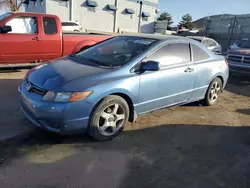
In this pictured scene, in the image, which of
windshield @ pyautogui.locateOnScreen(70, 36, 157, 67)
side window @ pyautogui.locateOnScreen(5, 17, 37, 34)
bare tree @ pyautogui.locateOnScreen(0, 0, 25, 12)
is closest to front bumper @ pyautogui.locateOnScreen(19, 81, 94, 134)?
windshield @ pyautogui.locateOnScreen(70, 36, 157, 67)

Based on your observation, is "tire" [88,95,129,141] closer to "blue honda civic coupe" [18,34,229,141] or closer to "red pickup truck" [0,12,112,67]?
"blue honda civic coupe" [18,34,229,141]

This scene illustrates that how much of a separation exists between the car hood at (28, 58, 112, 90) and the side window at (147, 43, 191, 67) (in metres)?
1.01

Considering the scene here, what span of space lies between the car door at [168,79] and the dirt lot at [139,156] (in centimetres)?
45

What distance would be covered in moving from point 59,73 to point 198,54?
288 centimetres

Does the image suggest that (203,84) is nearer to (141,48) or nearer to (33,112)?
(141,48)

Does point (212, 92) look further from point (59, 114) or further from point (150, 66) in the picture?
point (59, 114)

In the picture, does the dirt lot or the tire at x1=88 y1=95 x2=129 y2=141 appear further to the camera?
the tire at x1=88 y1=95 x2=129 y2=141

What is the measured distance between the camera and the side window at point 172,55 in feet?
13.9

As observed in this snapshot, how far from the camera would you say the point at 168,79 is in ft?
14.1

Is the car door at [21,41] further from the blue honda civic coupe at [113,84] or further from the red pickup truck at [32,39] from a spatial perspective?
the blue honda civic coupe at [113,84]

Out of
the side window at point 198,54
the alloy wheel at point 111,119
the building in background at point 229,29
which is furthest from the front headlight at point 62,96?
the building in background at point 229,29

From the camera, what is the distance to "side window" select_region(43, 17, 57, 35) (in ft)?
24.2

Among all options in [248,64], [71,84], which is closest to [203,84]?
[71,84]

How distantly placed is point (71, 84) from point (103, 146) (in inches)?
40.3
